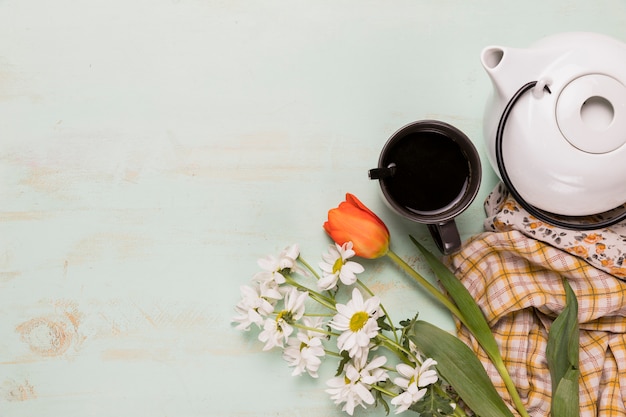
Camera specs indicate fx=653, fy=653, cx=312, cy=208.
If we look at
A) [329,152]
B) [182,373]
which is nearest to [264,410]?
[182,373]

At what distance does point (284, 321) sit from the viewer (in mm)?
869

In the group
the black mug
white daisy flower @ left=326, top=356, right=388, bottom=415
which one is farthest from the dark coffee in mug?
white daisy flower @ left=326, top=356, right=388, bottom=415

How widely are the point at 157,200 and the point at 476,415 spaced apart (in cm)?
54

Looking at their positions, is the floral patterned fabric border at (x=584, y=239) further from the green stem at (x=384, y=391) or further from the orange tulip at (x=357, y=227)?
the green stem at (x=384, y=391)

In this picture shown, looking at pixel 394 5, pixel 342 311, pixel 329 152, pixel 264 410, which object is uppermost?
pixel 394 5

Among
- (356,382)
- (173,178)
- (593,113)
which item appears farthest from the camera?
(173,178)

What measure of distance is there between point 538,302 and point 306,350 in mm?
319

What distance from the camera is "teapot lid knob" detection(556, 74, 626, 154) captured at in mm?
740

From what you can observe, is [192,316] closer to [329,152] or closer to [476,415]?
[329,152]

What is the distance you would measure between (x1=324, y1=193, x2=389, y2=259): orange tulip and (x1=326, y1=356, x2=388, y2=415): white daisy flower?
0.49 feet

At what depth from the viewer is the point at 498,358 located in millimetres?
889

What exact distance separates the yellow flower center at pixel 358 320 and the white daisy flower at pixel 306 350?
0.05m

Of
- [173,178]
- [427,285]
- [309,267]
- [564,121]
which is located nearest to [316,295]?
[309,267]

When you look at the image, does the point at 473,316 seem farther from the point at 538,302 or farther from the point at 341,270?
the point at 341,270
